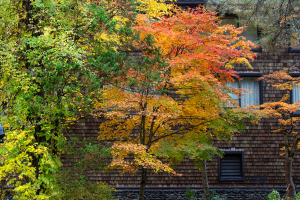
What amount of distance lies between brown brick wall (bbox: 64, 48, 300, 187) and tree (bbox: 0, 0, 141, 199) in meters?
6.09

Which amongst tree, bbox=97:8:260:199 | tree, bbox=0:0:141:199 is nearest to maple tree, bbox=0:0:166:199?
tree, bbox=0:0:141:199

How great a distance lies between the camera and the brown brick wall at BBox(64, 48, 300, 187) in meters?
14.3

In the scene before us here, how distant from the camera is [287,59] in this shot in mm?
15297

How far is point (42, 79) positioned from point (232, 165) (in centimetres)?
1106

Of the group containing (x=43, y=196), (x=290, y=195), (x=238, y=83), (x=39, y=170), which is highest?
(x=238, y=83)

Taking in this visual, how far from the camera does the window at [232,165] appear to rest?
14.7 metres

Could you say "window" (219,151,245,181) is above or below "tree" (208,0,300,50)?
below

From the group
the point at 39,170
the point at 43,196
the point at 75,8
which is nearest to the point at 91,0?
the point at 75,8

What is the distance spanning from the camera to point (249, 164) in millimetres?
14625

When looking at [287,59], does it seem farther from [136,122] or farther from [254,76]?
[136,122]

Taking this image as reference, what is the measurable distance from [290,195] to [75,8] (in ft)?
40.0

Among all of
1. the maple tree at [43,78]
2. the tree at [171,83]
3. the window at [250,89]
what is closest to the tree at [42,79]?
the maple tree at [43,78]

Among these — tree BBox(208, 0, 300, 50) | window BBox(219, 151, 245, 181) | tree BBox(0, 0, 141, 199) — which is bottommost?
window BBox(219, 151, 245, 181)

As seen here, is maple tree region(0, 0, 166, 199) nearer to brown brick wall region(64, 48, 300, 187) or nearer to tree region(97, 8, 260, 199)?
tree region(97, 8, 260, 199)
